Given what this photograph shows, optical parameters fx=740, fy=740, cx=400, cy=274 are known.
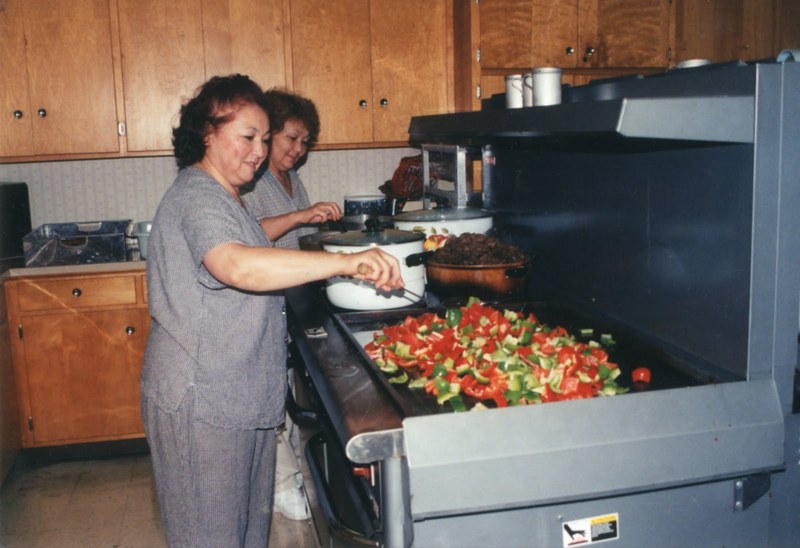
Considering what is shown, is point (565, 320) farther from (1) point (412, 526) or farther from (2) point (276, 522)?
(2) point (276, 522)

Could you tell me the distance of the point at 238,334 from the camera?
5.79 ft

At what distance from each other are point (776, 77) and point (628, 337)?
68 cm

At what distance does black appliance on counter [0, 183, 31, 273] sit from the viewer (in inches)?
143

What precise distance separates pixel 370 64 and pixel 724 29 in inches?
75.4

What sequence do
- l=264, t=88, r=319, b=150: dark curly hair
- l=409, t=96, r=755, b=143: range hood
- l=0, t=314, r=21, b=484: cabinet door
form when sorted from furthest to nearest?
l=0, t=314, r=21, b=484: cabinet door → l=264, t=88, r=319, b=150: dark curly hair → l=409, t=96, r=755, b=143: range hood

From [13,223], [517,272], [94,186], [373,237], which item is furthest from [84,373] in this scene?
[517,272]

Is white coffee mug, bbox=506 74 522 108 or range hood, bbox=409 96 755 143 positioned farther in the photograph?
white coffee mug, bbox=506 74 522 108

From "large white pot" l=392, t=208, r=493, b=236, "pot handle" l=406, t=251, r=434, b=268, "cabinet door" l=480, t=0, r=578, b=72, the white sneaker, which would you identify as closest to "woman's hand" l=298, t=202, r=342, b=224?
"large white pot" l=392, t=208, r=493, b=236

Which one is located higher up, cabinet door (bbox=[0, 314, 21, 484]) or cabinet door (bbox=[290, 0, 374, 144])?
cabinet door (bbox=[290, 0, 374, 144])

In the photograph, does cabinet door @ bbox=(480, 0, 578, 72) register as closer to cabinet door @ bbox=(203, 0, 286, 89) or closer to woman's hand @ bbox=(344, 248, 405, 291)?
cabinet door @ bbox=(203, 0, 286, 89)

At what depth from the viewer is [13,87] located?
3.57 metres

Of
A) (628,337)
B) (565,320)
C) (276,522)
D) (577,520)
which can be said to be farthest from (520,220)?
(276,522)

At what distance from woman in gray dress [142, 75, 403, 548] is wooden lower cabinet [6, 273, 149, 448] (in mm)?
1784

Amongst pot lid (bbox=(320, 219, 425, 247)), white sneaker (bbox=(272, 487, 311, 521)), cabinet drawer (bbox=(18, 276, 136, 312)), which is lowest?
white sneaker (bbox=(272, 487, 311, 521))
